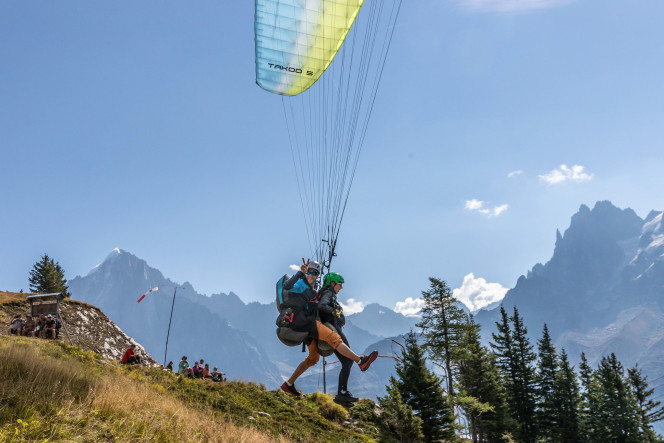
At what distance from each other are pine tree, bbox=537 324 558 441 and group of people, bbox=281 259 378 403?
4088 cm

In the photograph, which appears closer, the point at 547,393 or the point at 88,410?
the point at 88,410

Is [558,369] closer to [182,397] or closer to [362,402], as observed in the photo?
[362,402]

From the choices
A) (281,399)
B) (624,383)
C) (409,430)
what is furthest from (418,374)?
(624,383)

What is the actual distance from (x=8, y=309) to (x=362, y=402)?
2051 centimetres

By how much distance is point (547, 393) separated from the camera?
42250mm

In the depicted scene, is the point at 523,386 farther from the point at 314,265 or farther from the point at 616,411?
the point at 314,265

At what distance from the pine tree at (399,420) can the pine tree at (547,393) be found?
92.0 feet

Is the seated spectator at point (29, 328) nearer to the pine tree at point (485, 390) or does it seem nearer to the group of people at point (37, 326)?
the group of people at point (37, 326)

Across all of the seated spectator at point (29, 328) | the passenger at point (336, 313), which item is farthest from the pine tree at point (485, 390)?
the seated spectator at point (29, 328)

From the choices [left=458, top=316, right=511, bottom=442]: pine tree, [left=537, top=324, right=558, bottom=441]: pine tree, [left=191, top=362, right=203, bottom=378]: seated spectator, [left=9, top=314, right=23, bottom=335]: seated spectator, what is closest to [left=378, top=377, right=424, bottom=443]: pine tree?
[left=191, top=362, right=203, bottom=378]: seated spectator

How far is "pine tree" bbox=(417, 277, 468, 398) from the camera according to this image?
31641 millimetres

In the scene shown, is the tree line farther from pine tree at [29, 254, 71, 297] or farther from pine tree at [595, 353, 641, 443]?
pine tree at [29, 254, 71, 297]

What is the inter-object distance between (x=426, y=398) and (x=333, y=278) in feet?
61.0

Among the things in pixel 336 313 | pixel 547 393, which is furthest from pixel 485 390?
pixel 336 313
